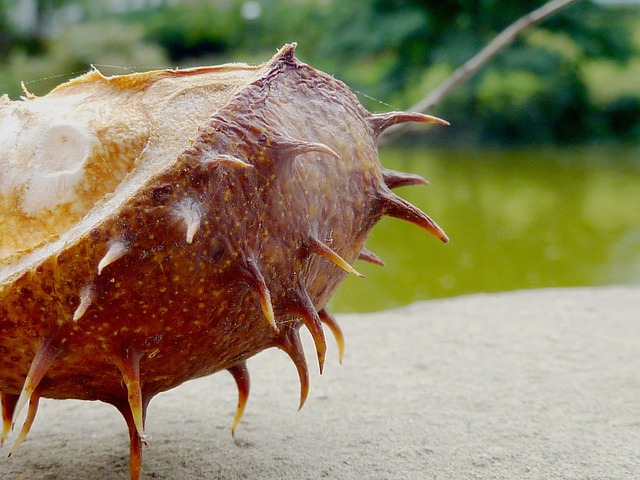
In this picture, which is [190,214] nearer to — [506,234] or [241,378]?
[241,378]

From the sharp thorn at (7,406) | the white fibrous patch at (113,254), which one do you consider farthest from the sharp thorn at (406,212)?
the sharp thorn at (7,406)

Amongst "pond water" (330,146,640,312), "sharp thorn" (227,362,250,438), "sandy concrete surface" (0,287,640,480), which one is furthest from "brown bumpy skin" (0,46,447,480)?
"pond water" (330,146,640,312)

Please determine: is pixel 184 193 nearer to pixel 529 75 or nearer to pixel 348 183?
pixel 348 183

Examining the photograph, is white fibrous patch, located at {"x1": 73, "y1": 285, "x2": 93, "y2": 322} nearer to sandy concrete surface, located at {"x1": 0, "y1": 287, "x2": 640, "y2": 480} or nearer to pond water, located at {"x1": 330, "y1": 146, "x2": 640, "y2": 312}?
sandy concrete surface, located at {"x1": 0, "y1": 287, "x2": 640, "y2": 480}

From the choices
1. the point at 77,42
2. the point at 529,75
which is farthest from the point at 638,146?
the point at 77,42

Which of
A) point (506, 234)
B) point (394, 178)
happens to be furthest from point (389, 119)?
point (506, 234)

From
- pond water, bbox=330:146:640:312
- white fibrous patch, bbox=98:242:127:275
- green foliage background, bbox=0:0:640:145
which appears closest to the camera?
white fibrous patch, bbox=98:242:127:275
